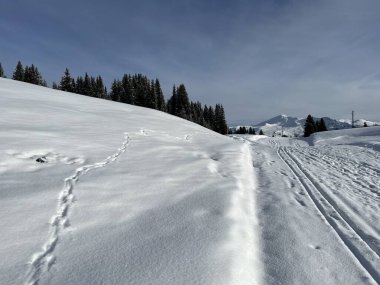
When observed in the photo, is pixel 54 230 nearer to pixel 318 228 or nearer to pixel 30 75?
pixel 318 228

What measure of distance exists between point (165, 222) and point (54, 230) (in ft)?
5.61

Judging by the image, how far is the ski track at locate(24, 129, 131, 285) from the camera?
3535 millimetres

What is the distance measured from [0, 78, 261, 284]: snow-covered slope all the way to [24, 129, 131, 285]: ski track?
0.5 inches

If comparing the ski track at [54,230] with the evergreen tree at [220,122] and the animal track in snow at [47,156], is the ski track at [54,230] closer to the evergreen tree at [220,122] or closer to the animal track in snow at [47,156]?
the animal track in snow at [47,156]

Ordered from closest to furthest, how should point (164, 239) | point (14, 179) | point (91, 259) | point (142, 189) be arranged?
point (91, 259), point (164, 239), point (14, 179), point (142, 189)

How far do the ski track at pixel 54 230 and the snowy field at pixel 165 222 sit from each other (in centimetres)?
1

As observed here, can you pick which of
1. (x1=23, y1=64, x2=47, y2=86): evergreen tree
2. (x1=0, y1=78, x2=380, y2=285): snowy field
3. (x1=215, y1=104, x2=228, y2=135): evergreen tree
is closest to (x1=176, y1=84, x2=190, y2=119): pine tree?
(x1=215, y1=104, x2=228, y2=135): evergreen tree

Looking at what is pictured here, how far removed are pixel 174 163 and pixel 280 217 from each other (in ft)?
13.7

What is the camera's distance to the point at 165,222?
5.21 m

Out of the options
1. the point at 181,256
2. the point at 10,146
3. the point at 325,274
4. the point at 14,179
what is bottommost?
the point at 325,274

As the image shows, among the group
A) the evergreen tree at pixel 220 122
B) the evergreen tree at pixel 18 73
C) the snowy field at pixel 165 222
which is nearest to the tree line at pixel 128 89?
the evergreen tree at pixel 18 73

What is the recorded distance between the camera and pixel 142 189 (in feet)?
22.0

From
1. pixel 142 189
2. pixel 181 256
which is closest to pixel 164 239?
pixel 181 256

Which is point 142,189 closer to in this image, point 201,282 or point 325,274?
point 201,282
